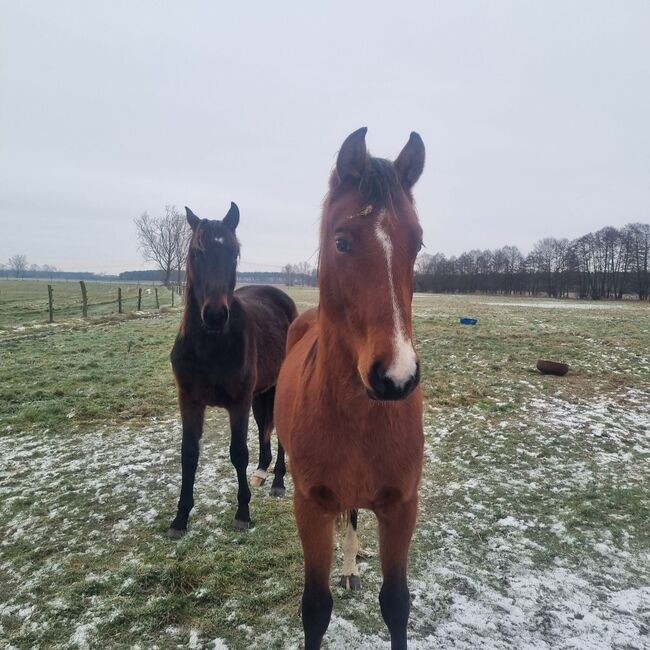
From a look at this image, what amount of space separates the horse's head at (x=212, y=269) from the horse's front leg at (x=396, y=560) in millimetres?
2123

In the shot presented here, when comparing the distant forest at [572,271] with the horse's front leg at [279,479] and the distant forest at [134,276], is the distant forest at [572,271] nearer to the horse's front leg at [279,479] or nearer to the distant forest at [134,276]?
the distant forest at [134,276]

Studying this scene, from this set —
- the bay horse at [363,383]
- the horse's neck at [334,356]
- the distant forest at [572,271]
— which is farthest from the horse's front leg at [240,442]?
the distant forest at [572,271]

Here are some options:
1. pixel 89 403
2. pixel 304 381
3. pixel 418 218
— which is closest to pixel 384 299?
pixel 418 218

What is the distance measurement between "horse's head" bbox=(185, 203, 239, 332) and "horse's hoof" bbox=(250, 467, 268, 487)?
191cm

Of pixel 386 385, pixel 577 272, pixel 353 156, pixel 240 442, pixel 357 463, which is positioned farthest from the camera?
pixel 577 272

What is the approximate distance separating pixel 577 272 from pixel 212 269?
63654 millimetres

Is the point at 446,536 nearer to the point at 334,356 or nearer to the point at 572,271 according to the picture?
the point at 334,356

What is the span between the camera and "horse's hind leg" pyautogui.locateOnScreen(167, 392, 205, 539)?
350cm

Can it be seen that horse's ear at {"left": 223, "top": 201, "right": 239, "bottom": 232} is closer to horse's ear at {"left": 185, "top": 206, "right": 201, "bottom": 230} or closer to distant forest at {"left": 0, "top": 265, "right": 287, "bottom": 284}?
horse's ear at {"left": 185, "top": 206, "right": 201, "bottom": 230}

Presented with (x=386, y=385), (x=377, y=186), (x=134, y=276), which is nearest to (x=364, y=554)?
(x=386, y=385)

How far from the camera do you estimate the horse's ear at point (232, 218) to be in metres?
3.97

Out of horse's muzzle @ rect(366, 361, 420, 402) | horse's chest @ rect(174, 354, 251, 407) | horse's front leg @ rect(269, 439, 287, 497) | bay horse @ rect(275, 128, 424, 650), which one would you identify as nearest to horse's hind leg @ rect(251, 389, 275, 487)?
horse's front leg @ rect(269, 439, 287, 497)

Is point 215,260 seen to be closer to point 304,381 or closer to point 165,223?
point 304,381

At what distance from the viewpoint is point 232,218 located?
13.1 ft
